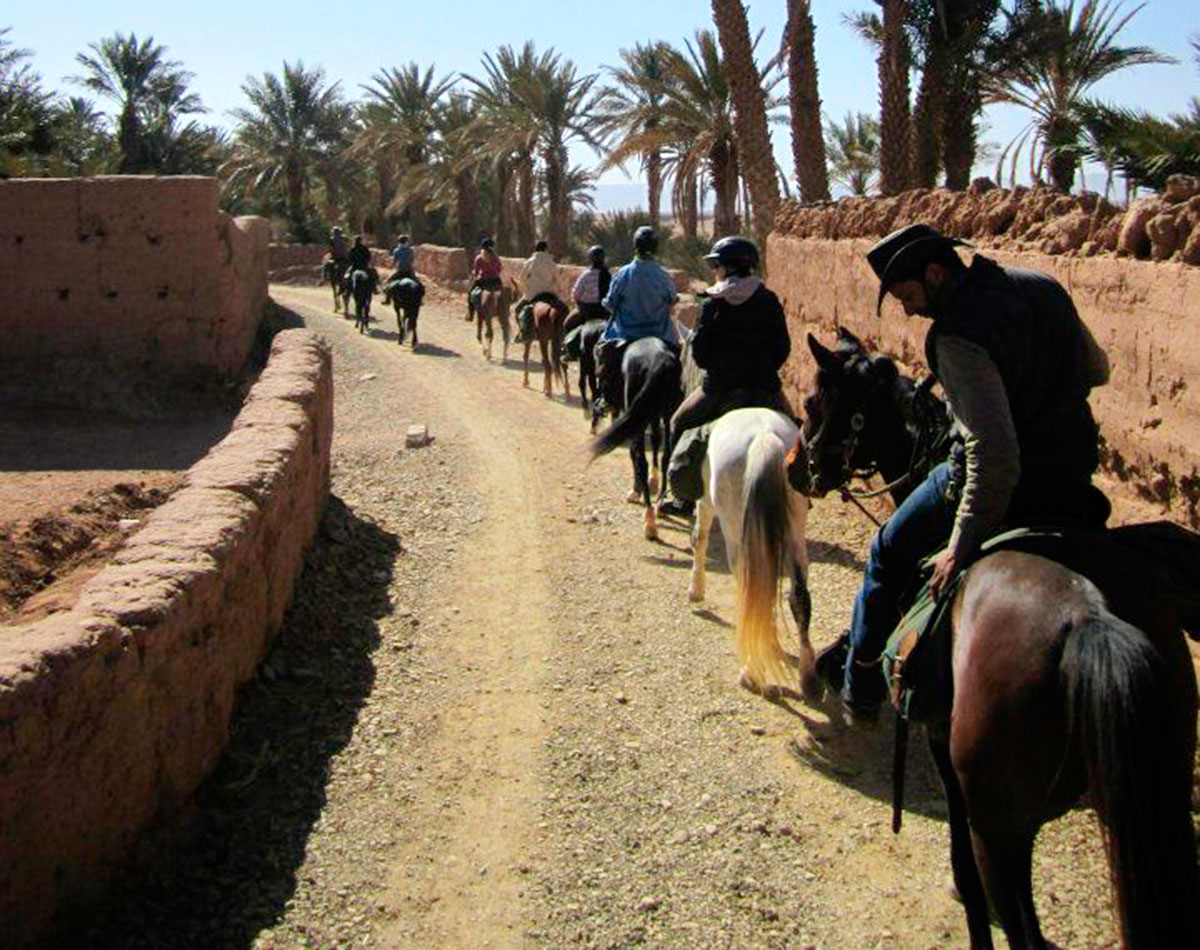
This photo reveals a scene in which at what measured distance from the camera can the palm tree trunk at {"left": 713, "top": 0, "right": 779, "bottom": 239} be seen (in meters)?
16.3

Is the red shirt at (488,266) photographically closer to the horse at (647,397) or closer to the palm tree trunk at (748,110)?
the palm tree trunk at (748,110)

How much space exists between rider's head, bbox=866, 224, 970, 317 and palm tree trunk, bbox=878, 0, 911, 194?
13.6m

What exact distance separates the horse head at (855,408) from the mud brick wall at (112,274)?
36.6 ft

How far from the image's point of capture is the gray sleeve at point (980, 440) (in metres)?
3.81

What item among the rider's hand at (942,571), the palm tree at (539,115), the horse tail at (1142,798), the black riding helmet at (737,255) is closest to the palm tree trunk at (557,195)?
the palm tree at (539,115)

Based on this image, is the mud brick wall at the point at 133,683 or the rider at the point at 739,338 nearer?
the mud brick wall at the point at 133,683

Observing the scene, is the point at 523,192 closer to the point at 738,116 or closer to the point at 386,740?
the point at 738,116

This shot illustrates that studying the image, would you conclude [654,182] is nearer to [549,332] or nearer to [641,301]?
[549,332]

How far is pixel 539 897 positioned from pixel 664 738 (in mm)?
1503

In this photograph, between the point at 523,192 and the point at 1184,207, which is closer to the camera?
the point at 1184,207

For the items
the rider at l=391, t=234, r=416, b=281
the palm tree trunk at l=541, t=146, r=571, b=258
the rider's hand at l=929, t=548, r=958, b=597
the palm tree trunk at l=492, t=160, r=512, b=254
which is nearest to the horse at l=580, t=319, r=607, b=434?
the rider's hand at l=929, t=548, r=958, b=597

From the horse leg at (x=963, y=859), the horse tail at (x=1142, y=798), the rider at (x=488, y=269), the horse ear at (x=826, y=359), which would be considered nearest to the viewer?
the horse tail at (x=1142, y=798)

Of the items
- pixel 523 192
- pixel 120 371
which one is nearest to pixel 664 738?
pixel 120 371

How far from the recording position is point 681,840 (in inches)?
202
